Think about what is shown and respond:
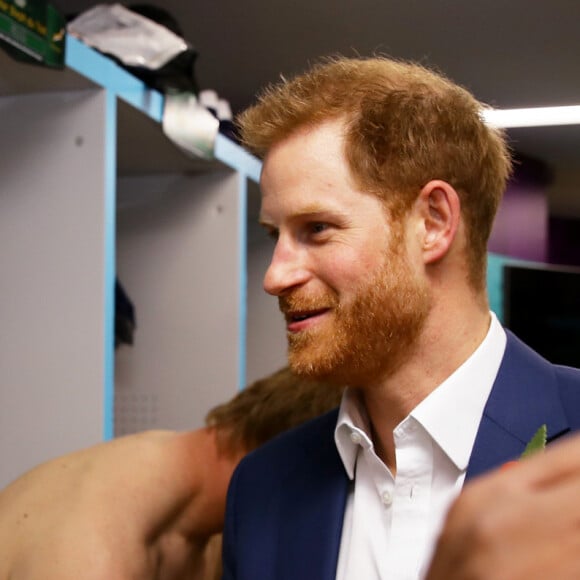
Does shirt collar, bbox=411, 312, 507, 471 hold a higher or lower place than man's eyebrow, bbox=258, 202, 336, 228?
lower

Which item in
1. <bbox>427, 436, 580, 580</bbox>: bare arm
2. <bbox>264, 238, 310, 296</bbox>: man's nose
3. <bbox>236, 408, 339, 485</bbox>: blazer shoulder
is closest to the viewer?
<bbox>427, 436, 580, 580</bbox>: bare arm

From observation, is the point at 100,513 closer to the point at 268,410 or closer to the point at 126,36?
the point at 268,410

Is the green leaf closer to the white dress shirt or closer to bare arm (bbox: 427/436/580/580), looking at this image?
the white dress shirt

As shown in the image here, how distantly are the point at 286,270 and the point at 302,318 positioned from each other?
76mm

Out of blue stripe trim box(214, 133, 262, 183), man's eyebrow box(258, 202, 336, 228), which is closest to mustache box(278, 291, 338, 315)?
man's eyebrow box(258, 202, 336, 228)

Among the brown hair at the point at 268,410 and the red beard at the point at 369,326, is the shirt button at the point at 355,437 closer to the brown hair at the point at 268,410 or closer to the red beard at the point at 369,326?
the red beard at the point at 369,326

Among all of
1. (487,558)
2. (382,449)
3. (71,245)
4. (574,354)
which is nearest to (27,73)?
(71,245)

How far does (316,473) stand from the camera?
110 cm

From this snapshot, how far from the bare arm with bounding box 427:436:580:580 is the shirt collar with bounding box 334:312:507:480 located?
0.68 meters

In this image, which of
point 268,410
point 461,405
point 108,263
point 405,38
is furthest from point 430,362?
point 405,38

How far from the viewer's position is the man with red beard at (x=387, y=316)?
0.97 m

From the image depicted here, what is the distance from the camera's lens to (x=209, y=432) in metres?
1.53

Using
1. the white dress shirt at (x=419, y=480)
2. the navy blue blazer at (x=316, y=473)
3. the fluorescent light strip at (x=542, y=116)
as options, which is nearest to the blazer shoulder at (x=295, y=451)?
the navy blue blazer at (x=316, y=473)

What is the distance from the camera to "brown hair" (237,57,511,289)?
3.34 feet
